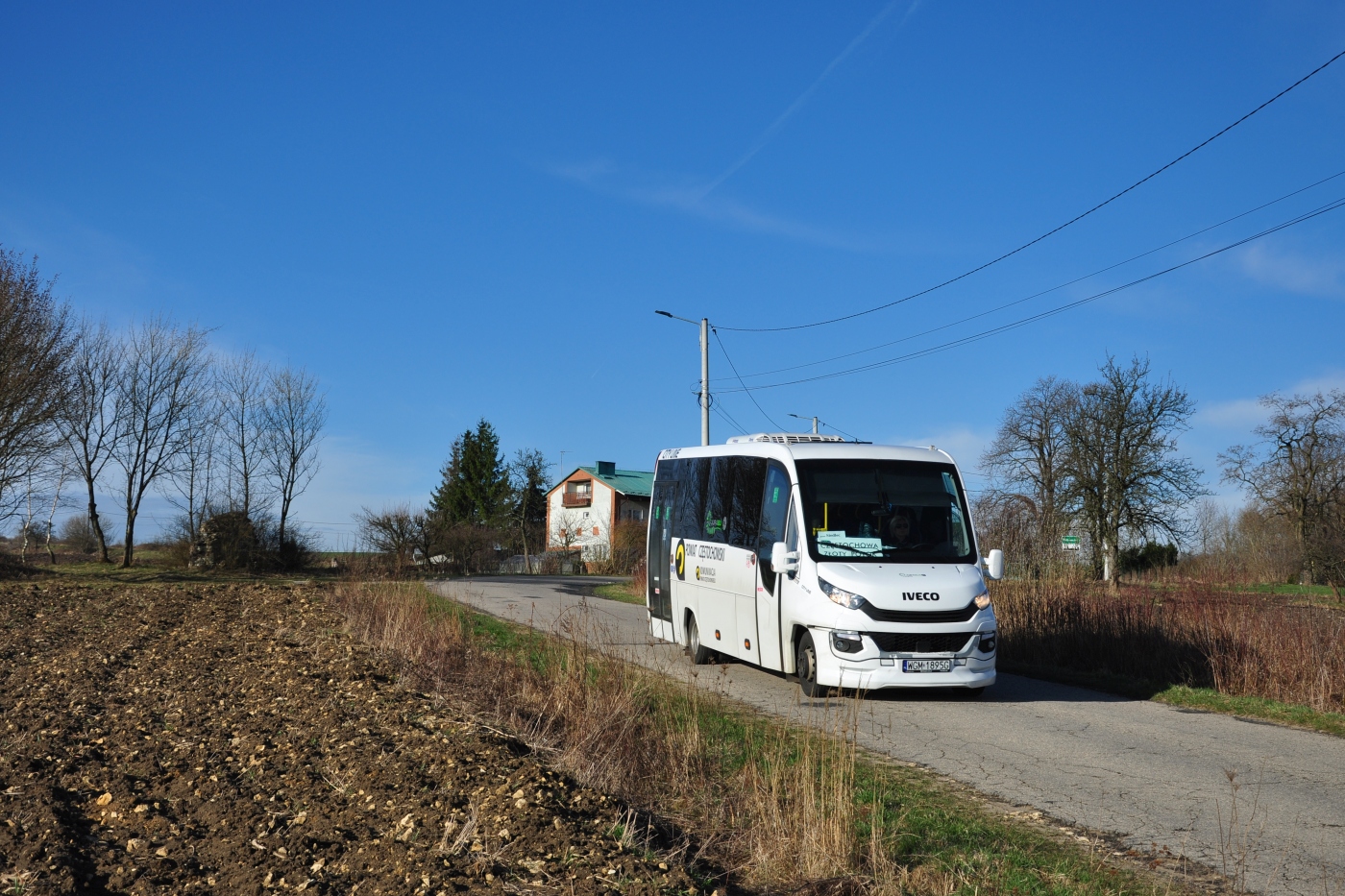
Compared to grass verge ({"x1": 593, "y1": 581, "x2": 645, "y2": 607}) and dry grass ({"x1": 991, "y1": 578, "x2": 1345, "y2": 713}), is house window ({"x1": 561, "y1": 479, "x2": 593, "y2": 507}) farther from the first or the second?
dry grass ({"x1": 991, "y1": 578, "x2": 1345, "y2": 713})

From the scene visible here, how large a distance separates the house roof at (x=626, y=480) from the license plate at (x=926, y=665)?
6985 cm

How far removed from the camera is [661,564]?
55.2ft

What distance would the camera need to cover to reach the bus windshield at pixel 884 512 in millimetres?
12227

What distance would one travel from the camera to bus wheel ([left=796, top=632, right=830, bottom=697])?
11.8 meters

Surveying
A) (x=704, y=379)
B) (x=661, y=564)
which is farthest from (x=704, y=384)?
(x=661, y=564)

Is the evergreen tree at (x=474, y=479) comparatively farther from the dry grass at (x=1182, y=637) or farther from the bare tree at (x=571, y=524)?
the dry grass at (x=1182, y=637)

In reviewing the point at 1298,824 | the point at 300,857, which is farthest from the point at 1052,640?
the point at 300,857

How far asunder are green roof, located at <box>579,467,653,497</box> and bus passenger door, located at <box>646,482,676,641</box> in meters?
64.0

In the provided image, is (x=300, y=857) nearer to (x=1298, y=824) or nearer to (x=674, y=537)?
(x=1298, y=824)

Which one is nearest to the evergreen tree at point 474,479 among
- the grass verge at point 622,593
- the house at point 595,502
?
the house at point 595,502

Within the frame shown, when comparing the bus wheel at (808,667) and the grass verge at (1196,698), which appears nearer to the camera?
the grass verge at (1196,698)

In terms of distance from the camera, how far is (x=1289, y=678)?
12.3m

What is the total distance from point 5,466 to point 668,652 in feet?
70.8

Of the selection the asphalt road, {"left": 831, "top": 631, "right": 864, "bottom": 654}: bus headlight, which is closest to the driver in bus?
{"left": 831, "top": 631, "right": 864, "bottom": 654}: bus headlight
